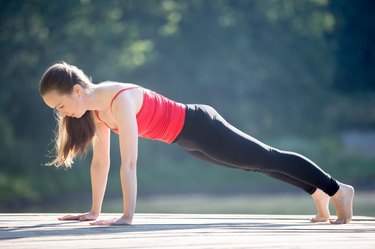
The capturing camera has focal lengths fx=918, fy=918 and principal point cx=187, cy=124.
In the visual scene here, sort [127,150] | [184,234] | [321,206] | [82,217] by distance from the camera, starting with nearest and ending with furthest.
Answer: [184,234] < [127,150] < [82,217] < [321,206]

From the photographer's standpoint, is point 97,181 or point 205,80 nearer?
point 97,181

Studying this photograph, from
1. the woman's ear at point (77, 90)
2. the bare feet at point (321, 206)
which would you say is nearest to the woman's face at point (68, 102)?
the woman's ear at point (77, 90)

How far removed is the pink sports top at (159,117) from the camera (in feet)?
15.0

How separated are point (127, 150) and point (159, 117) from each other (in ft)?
1.05

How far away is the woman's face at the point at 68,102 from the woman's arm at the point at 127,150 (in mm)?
171

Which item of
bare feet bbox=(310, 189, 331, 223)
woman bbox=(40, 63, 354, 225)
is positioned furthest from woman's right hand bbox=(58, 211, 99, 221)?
bare feet bbox=(310, 189, 331, 223)

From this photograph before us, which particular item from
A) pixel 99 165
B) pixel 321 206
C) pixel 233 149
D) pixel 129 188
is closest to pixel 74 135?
pixel 99 165

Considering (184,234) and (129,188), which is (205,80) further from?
(184,234)

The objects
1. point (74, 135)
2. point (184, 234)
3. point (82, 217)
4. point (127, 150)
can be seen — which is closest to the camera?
point (184, 234)

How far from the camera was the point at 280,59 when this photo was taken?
959 inches

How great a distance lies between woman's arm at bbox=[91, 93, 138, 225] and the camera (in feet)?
14.1

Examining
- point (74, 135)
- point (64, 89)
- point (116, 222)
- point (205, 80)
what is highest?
point (205, 80)

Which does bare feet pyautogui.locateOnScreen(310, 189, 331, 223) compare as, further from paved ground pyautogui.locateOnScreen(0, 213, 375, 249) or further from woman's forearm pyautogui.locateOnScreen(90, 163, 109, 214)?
woman's forearm pyautogui.locateOnScreen(90, 163, 109, 214)

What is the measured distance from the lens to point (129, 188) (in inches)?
169
